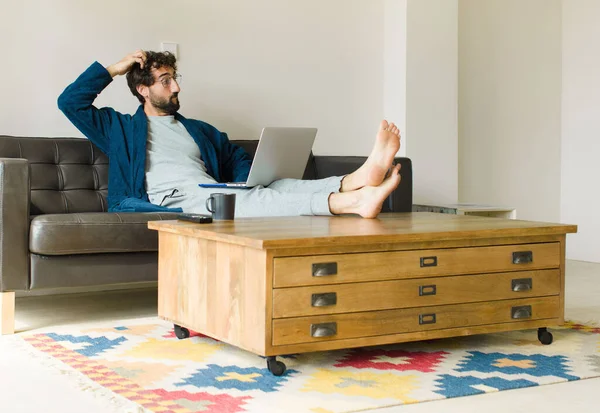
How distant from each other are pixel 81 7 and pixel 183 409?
8.60 ft

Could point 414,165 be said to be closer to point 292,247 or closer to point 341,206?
point 341,206

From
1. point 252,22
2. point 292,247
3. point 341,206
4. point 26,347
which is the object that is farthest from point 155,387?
point 252,22

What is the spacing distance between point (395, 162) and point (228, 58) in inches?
45.8

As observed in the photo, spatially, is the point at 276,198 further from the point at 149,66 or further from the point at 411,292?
the point at 149,66

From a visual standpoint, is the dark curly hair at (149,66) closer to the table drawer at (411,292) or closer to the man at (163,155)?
the man at (163,155)

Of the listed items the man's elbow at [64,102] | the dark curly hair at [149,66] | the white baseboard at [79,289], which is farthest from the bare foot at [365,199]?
the white baseboard at [79,289]

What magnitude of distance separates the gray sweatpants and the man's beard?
0.51 metres

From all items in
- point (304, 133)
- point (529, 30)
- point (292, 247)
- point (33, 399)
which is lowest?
point (33, 399)

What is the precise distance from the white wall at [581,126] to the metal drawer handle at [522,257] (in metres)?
2.85

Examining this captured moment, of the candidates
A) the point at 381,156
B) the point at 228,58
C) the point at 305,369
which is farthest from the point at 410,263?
the point at 228,58

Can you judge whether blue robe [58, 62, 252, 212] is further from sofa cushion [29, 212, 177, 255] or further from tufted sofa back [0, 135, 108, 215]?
sofa cushion [29, 212, 177, 255]

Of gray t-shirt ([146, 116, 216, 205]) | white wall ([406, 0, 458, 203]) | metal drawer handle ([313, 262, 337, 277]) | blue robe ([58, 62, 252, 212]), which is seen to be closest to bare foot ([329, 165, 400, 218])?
metal drawer handle ([313, 262, 337, 277])

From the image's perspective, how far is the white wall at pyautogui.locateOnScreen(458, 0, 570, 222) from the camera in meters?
5.39

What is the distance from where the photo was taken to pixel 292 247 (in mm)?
2359
